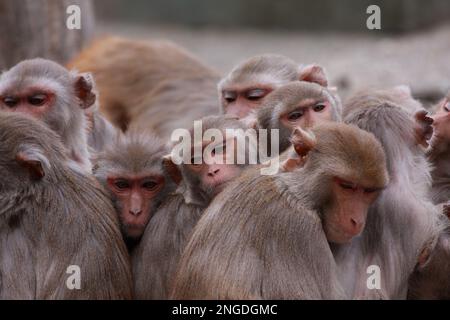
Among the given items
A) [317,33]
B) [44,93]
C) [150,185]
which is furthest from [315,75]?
[317,33]

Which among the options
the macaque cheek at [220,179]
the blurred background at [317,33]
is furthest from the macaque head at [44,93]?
the blurred background at [317,33]

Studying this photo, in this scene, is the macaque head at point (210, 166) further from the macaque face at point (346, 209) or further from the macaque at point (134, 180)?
the macaque face at point (346, 209)

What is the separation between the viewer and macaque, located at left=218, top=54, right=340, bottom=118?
772 centimetres

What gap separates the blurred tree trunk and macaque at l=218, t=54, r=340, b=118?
2748 millimetres

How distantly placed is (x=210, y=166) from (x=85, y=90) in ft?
5.63

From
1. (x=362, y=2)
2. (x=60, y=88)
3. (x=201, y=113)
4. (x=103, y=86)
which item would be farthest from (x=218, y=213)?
(x=362, y=2)

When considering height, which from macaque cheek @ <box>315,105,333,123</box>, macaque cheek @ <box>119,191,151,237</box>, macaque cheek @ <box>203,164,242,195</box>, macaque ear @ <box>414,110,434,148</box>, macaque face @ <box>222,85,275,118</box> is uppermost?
macaque face @ <box>222,85,275,118</box>

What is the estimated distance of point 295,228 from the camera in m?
5.36

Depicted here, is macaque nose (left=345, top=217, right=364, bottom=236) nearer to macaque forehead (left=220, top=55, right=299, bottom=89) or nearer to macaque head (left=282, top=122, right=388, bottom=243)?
macaque head (left=282, top=122, right=388, bottom=243)

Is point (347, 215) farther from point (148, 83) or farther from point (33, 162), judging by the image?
point (148, 83)

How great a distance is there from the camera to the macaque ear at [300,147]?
18.0ft

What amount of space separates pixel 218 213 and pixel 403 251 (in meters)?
1.24

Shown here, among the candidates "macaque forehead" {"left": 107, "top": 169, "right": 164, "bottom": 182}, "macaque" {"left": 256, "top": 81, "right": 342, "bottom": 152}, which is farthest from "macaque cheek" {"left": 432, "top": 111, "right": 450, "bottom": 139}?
"macaque forehead" {"left": 107, "top": 169, "right": 164, "bottom": 182}
